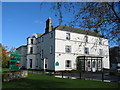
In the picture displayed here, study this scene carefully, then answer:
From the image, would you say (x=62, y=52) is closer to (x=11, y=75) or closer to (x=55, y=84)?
(x=11, y=75)

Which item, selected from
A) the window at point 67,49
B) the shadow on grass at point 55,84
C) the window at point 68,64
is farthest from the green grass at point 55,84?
the window at point 67,49

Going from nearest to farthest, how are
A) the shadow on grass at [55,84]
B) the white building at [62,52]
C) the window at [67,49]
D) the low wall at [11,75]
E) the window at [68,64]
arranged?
the shadow on grass at [55,84] < the low wall at [11,75] < the white building at [62,52] < the window at [68,64] < the window at [67,49]

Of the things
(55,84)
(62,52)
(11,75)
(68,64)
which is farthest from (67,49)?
(55,84)

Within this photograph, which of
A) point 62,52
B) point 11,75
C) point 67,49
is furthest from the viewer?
point 67,49

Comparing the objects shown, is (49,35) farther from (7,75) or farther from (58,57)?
(7,75)

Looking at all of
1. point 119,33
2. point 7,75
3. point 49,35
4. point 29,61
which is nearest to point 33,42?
point 29,61

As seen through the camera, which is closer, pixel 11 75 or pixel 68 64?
pixel 11 75

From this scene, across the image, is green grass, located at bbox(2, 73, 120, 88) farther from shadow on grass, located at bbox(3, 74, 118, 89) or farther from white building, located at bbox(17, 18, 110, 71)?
white building, located at bbox(17, 18, 110, 71)

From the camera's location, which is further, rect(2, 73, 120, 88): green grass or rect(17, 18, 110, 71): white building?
rect(17, 18, 110, 71): white building

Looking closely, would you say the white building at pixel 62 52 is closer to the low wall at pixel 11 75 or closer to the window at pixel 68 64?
the window at pixel 68 64

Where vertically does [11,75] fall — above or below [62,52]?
below

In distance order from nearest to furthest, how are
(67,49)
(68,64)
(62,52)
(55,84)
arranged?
1. (55,84)
2. (62,52)
3. (68,64)
4. (67,49)

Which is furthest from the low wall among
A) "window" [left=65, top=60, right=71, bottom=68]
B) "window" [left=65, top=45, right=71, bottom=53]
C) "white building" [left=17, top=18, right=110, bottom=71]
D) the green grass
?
"window" [left=65, top=45, right=71, bottom=53]

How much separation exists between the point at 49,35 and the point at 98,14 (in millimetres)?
25073
